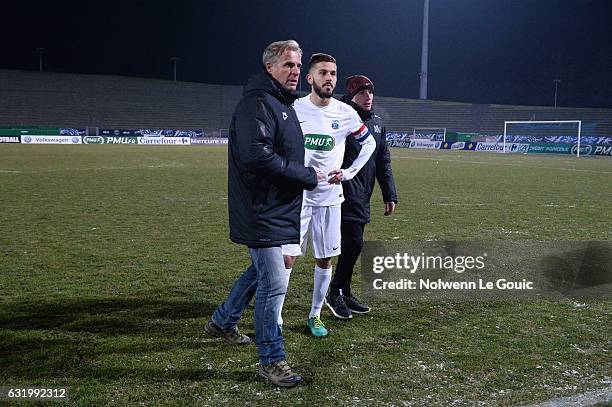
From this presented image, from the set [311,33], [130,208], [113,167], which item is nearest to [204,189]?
[130,208]

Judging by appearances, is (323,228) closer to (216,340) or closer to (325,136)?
(325,136)

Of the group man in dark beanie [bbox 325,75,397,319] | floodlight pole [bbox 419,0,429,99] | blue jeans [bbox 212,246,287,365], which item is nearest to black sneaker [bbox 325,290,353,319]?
man in dark beanie [bbox 325,75,397,319]

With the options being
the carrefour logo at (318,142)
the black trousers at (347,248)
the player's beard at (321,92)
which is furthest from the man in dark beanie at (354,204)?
the player's beard at (321,92)

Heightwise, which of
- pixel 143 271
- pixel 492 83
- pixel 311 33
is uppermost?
pixel 311 33

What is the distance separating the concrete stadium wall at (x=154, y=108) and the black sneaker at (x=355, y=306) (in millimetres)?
52998

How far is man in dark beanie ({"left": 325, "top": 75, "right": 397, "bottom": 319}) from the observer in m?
4.70

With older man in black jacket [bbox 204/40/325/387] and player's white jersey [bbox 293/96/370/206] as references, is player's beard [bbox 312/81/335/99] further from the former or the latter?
older man in black jacket [bbox 204/40/325/387]

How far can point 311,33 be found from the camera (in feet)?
214

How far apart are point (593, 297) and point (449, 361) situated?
2307 mm

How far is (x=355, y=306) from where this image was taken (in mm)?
4883

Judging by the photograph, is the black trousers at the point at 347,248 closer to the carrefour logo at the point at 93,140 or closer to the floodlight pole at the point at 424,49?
the carrefour logo at the point at 93,140

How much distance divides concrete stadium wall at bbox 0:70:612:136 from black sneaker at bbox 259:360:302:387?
5466 cm

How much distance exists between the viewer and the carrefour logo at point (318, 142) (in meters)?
4.11

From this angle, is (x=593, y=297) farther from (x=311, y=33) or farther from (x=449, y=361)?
(x=311, y=33)
